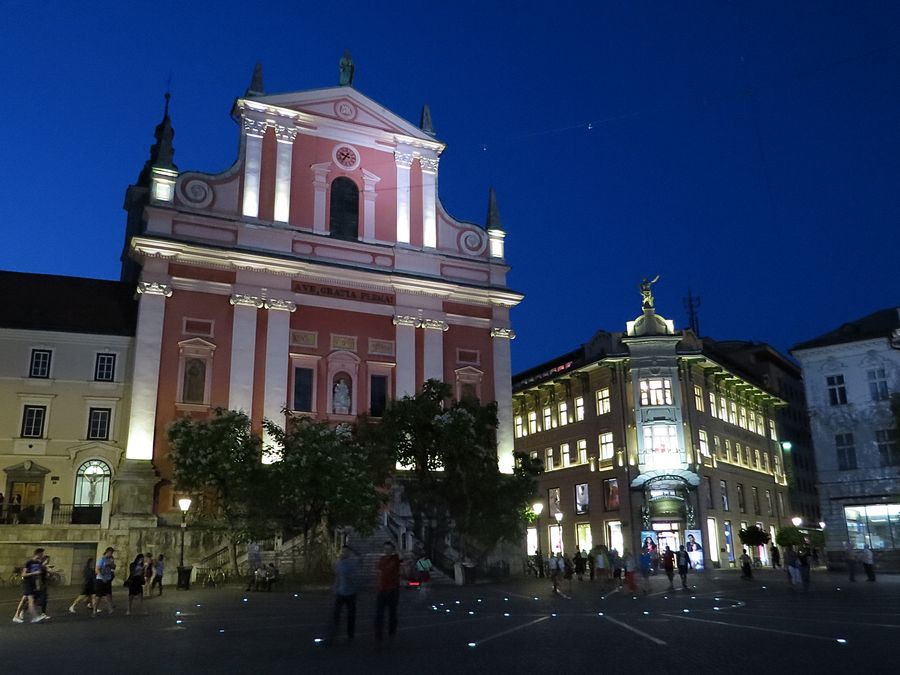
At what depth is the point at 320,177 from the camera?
142ft

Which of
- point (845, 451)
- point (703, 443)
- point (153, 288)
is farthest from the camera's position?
point (703, 443)

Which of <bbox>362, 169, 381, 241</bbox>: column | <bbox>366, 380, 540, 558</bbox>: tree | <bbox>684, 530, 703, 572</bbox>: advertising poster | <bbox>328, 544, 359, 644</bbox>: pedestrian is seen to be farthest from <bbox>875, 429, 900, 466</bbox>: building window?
<bbox>328, 544, 359, 644</bbox>: pedestrian

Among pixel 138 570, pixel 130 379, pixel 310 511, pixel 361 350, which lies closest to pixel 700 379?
pixel 361 350

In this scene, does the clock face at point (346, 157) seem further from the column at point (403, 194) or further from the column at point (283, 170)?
the column at point (283, 170)

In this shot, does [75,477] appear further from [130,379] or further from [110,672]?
[110,672]

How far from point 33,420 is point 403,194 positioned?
71.5 feet

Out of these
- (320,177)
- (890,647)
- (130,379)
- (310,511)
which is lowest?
(890,647)

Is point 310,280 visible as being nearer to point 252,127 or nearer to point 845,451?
point 252,127

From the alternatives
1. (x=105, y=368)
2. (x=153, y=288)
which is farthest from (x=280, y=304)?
(x=105, y=368)

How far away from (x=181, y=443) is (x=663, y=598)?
65.0 feet

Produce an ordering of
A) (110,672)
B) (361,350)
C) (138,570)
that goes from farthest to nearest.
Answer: (361,350) → (138,570) → (110,672)

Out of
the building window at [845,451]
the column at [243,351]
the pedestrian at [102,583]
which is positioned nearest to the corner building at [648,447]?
the building window at [845,451]

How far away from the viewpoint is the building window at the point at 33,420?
118 ft

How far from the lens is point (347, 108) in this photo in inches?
1766
